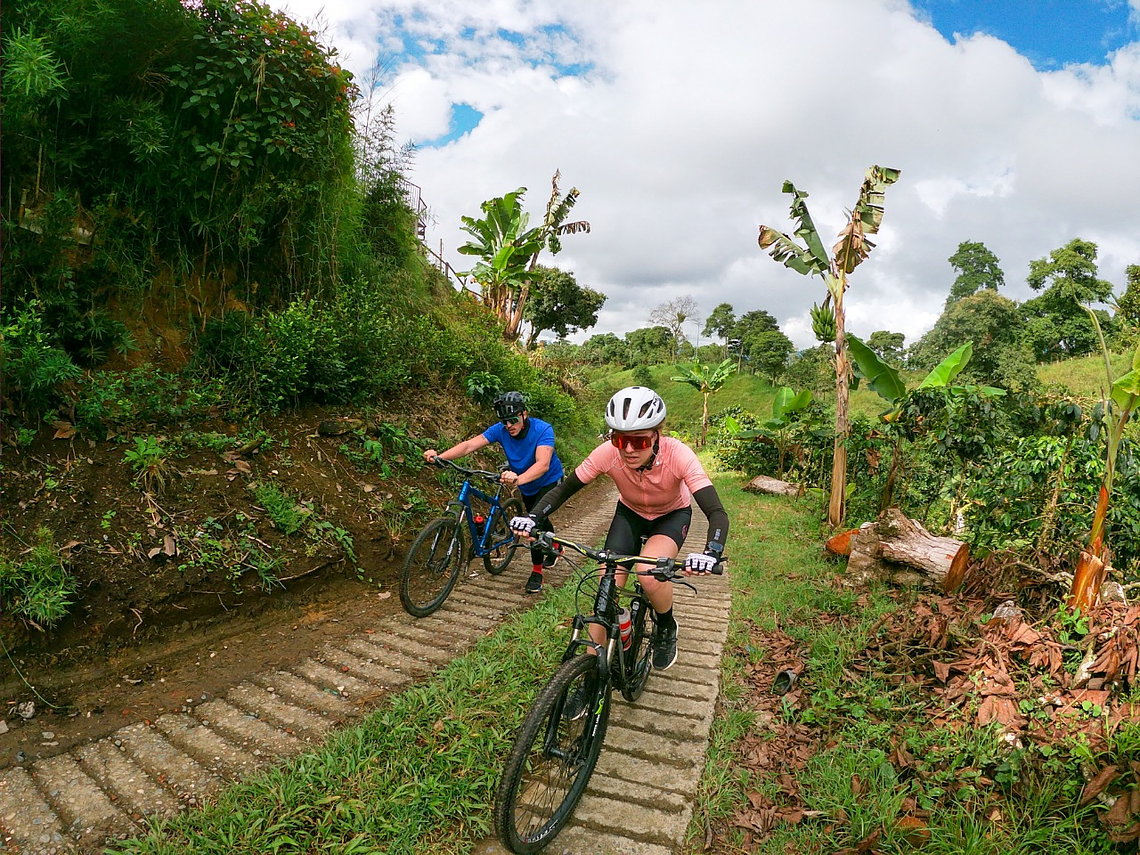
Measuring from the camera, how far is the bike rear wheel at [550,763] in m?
2.30

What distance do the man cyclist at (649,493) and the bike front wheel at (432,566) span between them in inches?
71.5

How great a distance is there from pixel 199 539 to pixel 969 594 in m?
6.01

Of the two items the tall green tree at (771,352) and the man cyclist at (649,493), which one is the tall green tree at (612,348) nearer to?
the tall green tree at (771,352)

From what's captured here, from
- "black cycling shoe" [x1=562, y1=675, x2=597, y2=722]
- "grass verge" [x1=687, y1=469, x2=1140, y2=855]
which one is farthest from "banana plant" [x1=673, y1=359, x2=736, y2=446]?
"black cycling shoe" [x1=562, y1=675, x2=597, y2=722]

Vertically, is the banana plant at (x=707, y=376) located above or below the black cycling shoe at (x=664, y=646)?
above

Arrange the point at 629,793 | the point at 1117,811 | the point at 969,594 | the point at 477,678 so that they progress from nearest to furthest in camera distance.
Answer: the point at 1117,811 → the point at 629,793 → the point at 477,678 → the point at 969,594

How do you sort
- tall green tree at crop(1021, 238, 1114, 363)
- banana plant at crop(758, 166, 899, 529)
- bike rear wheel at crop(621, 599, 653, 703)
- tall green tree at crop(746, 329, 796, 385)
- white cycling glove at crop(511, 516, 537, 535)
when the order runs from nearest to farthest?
white cycling glove at crop(511, 516, 537, 535) → bike rear wheel at crop(621, 599, 653, 703) → banana plant at crop(758, 166, 899, 529) → tall green tree at crop(1021, 238, 1114, 363) → tall green tree at crop(746, 329, 796, 385)

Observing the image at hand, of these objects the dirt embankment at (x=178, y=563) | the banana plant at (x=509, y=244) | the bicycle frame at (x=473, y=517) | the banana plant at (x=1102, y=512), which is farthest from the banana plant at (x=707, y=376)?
the banana plant at (x=1102, y=512)

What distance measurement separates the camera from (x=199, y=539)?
4.35 m

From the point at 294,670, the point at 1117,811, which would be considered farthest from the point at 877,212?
the point at 294,670

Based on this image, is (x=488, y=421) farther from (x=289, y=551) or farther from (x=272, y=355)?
(x=289, y=551)

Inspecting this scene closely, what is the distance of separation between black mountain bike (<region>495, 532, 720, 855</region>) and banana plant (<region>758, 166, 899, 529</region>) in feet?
24.3

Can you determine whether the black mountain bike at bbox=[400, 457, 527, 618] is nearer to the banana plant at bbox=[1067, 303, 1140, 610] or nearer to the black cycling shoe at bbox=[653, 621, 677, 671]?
the black cycling shoe at bbox=[653, 621, 677, 671]

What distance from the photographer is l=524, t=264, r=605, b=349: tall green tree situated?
115ft
